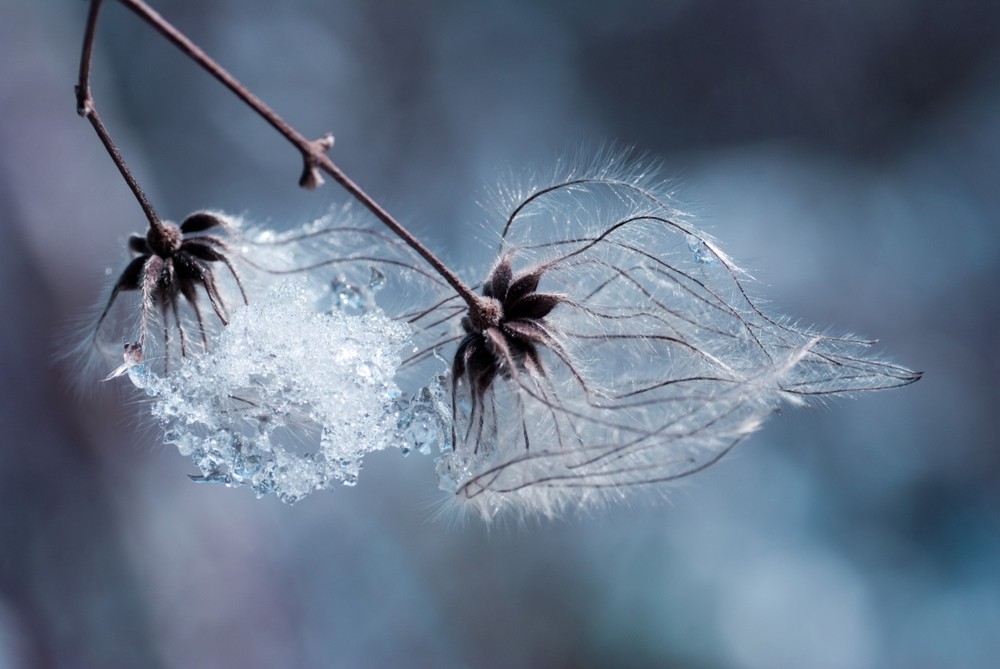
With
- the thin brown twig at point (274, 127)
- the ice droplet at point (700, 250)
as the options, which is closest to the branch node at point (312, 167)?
the thin brown twig at point (274, 127)

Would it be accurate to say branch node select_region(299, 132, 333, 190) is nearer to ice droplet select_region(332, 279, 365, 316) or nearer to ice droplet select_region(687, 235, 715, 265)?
ice droplet select_region(332, 279, 365, 316)

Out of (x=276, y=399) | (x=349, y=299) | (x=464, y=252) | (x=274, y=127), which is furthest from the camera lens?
(x=464, y=252)

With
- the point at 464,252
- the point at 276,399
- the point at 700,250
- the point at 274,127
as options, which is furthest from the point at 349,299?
the point at 464,252

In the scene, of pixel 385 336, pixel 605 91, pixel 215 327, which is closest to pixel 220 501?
pixel 215 327

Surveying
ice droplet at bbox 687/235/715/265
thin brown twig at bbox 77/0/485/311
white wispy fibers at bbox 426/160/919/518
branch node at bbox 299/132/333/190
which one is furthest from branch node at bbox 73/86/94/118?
ice droplet at bbox 687/235/715/265

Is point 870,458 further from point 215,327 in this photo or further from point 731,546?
point 215,327

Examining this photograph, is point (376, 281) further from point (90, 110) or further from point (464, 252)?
point (464, 252)
